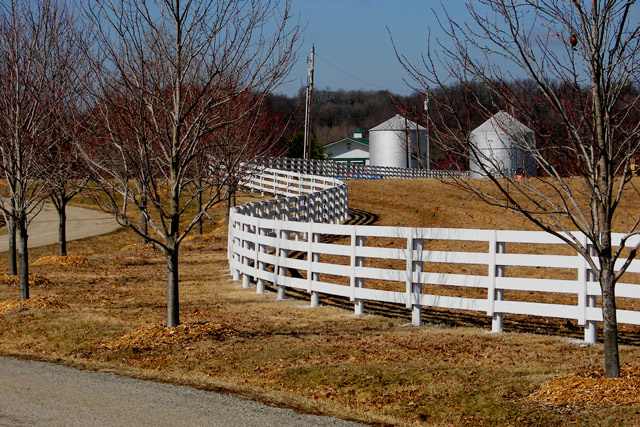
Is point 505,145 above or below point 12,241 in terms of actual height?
above

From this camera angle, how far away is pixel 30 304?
14391mm

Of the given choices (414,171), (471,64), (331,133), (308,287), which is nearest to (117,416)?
(471,64)

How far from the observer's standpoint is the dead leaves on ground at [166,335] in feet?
36.4

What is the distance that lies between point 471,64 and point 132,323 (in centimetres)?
721

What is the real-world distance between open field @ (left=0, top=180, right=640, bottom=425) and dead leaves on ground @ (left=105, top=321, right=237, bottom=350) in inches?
0.7

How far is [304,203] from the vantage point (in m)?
25.2

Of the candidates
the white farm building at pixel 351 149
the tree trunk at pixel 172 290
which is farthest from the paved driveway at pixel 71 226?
the white farm building at pixel 351 149

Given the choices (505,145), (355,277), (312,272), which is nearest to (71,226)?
(312,272)

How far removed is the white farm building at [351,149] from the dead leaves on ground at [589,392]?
Result: 10327cm

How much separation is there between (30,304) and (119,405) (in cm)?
722

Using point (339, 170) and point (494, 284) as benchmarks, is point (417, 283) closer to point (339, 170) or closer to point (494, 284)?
point (494, 284)

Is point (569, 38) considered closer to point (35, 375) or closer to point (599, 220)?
point (599, 220)

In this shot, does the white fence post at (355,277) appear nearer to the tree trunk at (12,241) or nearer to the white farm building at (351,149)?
the tree trunk at (12,241)

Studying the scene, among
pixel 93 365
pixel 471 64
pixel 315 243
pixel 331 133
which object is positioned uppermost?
pixel 331 133
